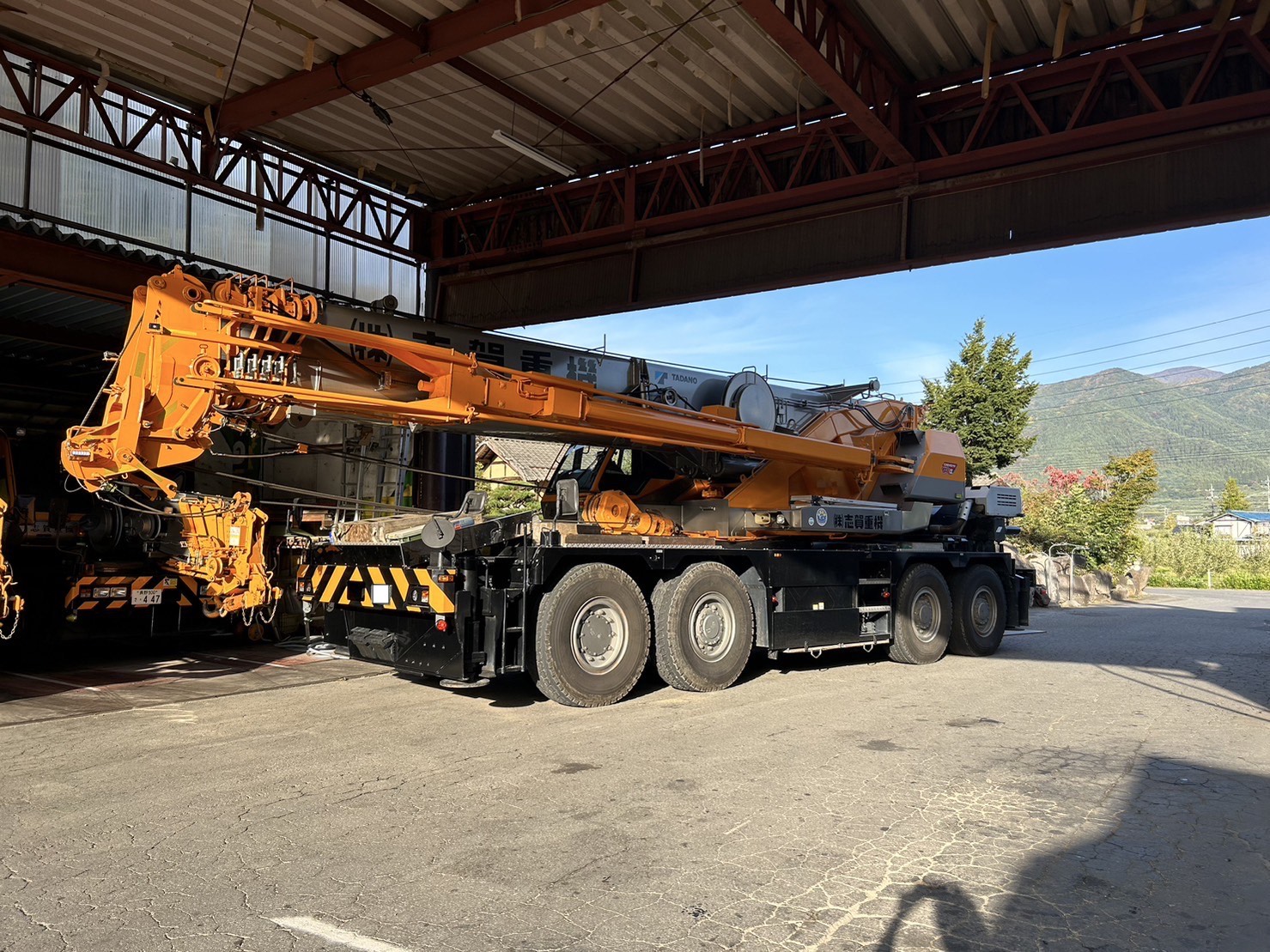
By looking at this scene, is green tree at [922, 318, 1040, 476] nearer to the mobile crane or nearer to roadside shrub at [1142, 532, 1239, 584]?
roadside shrub at [1142, 532, 1239, 584]

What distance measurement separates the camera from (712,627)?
9.41 m

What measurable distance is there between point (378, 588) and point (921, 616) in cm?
714

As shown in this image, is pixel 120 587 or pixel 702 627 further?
pixel 120 587

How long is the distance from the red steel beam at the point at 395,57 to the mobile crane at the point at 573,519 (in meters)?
3.75

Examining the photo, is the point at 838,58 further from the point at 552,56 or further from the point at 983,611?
the point at 983,611

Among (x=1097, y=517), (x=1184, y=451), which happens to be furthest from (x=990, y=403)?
(x=1184, y=451)

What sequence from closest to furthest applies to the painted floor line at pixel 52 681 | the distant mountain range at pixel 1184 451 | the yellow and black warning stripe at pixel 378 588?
1. the yellow and black warning stripe at pixel 378 588
2. the painted floor line at pixel 52 681
3. the distant mountain range at pixel 1184 451

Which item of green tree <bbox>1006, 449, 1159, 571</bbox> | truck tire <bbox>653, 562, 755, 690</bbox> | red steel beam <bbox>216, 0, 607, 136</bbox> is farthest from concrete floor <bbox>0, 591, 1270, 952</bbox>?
green tree <bbox>1006, 449, 1159, 571</bbox>

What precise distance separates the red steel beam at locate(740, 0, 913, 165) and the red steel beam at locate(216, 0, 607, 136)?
1737 millimetres

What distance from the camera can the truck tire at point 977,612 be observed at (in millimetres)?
12688

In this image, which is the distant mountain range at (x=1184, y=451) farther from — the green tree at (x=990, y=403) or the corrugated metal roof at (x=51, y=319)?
the corrugated metal roof at (x=51, y=319)

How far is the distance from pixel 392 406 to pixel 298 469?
27.0 ft

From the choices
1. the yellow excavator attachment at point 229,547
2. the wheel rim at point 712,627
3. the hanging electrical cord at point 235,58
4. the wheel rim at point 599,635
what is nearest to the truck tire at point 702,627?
the wheel rim at point 712,627

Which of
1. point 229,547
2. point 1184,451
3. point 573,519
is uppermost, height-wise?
point 1184,451
